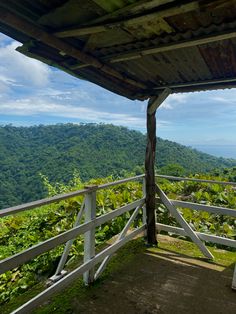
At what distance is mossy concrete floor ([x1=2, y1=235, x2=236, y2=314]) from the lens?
3049 mm

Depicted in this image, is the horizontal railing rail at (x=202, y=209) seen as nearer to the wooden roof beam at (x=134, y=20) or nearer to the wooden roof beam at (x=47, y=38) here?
the wooden roof beam at (x=47, y=38)

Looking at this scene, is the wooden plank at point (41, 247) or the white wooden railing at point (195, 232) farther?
the white wooden railing at point (195, 232)

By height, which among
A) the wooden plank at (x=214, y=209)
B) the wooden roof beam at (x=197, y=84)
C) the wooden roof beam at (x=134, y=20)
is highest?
the wooden roof beam at (x=134, y=20)

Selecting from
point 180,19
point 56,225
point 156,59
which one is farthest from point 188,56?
point 56,225

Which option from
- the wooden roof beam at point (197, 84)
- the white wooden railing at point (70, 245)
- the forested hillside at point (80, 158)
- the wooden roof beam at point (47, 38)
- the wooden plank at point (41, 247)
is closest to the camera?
the wooden roof beam at point (47, 38)

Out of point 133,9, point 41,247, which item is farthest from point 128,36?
point 41,247

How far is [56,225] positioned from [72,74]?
3854 mm

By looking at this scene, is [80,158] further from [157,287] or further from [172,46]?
[172,46]

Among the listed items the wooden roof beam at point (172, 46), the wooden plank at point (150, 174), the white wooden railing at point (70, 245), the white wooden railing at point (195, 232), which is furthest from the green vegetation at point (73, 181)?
the wooden roof beam at point (172, 46)

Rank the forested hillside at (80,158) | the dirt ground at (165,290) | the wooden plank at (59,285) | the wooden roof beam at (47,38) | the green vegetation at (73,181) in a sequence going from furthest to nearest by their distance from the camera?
1. the forested hillside at (80,158)
2. the green vegetation at (73,181)
3. the dirt ground at (165,290)
4. the wooden plank at (59,285)
5. the wooden roof beam at (47,38)

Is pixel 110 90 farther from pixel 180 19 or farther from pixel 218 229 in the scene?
pixel 218 229

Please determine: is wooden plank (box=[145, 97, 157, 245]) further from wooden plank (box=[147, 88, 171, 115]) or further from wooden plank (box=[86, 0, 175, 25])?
wooden plank (box=[86, 0, 175, 25])

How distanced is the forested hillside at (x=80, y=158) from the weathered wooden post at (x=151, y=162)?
2155 centimetres

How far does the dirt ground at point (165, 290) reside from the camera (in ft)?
10.00
